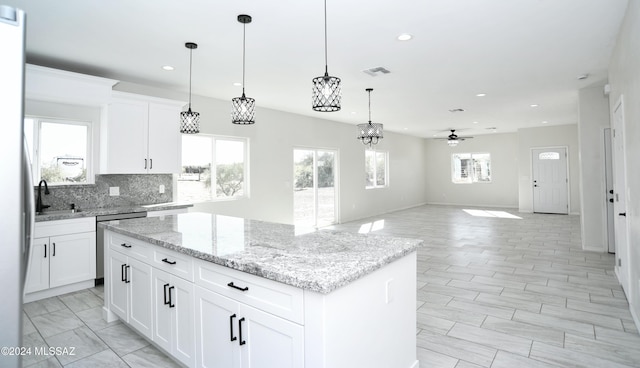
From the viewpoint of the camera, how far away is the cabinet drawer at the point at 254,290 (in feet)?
4.84

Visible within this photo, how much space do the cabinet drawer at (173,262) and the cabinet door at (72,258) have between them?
2.22m

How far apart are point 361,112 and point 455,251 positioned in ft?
11.4

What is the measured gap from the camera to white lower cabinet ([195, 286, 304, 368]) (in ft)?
4.92

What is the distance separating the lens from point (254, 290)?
1.63 meters

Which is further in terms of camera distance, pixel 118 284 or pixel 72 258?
pixel 72 258

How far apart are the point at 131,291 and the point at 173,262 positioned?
796 mm

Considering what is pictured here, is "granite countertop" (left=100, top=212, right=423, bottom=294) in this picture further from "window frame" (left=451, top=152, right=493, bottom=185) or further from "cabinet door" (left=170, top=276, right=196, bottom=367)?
"window frame" (left=451, top=152, right=493, bottom=185)

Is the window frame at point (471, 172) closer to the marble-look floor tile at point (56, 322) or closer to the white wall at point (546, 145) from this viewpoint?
the white wall at point (546, 145)

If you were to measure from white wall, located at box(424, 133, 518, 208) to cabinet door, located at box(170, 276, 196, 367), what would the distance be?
1213cm

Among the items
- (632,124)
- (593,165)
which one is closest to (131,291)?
(632,124)

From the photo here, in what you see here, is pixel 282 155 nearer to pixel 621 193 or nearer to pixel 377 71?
pixel 377 71

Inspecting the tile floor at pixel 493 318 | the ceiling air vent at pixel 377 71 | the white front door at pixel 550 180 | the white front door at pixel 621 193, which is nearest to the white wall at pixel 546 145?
the white front door at pixel 550 180

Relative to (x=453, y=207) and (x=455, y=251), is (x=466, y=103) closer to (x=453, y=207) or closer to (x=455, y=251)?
(x=455, y=251)

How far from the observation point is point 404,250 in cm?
192
